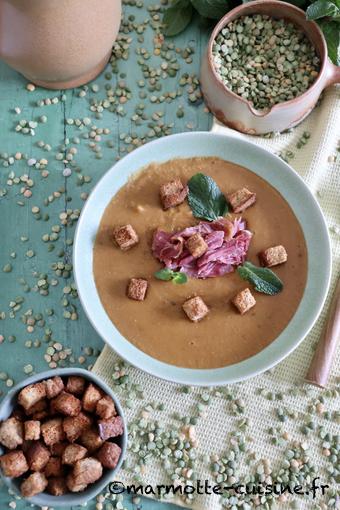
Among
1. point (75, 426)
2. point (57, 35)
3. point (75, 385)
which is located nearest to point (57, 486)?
point (75, 426)

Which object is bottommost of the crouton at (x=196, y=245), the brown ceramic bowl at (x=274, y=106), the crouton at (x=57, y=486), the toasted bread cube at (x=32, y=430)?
the crouton at (x=57, y=486)

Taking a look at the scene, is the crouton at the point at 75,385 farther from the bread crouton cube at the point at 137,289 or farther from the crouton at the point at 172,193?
the crouton at the point at 172,193

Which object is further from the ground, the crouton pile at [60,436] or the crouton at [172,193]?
the crouton at [172,193]

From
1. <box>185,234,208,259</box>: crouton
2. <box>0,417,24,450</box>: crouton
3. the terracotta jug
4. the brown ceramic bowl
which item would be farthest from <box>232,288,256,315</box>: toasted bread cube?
the terracotta jug

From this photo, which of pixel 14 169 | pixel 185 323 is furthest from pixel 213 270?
pixel 14 169

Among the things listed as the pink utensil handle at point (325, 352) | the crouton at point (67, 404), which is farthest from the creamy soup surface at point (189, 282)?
the crouton at point (67, 404)

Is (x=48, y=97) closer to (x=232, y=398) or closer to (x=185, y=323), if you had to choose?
(x=185, y=323)
